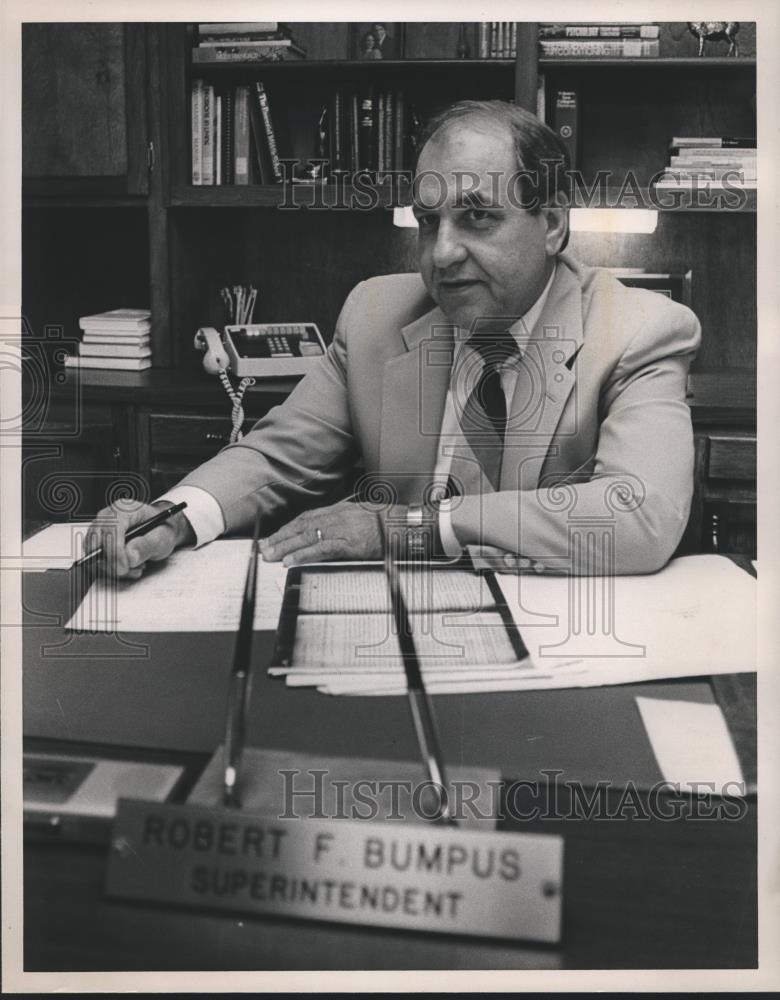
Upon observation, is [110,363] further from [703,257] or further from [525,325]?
[703,257]

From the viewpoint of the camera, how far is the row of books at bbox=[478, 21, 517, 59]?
2.02m

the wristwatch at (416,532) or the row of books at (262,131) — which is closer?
the wristwatch at (416,532)

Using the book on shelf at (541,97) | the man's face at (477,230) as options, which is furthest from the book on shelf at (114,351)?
the book on shelf at (541,97)

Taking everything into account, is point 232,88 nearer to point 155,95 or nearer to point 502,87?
point 155,95

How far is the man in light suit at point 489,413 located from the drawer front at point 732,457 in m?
0.08

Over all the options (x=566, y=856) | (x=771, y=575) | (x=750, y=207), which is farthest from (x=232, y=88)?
(x=566, y=856)

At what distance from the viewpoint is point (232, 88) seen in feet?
7.05

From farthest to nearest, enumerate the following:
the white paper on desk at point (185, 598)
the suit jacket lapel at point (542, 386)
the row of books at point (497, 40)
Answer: the row of books at point (497, 40) < the suit jacket lapel at point (542, 386) < the white paper on desk at point (185, 598)

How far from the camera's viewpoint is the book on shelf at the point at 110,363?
5.52 feet

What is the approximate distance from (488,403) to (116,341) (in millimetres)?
759

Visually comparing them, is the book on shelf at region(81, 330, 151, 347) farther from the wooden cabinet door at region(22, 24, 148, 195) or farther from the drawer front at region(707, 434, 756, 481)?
the drawer front at region(707, 434, 756, 481)

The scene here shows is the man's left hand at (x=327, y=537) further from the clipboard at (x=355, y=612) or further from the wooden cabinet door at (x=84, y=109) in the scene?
the wooden cabinet door at (x=84, y=109)

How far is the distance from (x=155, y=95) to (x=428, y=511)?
127 centimetres

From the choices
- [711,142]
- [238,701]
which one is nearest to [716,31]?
[711,142]
